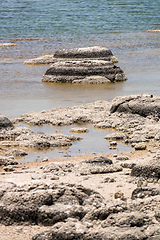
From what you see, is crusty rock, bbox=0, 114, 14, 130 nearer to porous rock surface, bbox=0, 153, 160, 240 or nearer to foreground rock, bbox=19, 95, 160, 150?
foreground rock, bbox=19, 95, 160, 150

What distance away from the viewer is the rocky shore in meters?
3.65

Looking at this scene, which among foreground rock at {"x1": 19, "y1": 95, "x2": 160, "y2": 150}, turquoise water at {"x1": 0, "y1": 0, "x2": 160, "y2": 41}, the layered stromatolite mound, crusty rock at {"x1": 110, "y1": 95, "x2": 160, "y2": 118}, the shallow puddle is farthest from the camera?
turquoise water at {"x1": 0, "y1": 0, "x2": 160, "y2": 41}

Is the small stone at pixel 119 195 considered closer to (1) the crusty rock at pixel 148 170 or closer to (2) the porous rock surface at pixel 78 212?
(2) the porous rock surface at pixel 78 212

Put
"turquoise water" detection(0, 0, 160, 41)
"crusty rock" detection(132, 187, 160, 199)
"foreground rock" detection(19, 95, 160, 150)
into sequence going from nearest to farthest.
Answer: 1. "crusty rock" detection(132, 187, 160, 199)
2. "foreground rock" detection(19, 95, 160, 150)
3. "turquoise water" detection(0, 0, 160, 41)

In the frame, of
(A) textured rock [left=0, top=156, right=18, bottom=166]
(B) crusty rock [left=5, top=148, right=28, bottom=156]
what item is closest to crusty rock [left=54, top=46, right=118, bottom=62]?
(B) crusty rock [left=5, top=148, right=28, bottom=156]

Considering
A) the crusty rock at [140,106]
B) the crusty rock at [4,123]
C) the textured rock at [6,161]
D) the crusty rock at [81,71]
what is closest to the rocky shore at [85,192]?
the crusty rock at [4,123]

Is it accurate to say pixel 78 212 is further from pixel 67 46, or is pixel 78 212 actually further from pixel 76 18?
pixel 76 18

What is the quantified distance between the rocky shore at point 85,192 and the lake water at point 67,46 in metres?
2.69

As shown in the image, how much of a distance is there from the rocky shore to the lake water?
269cm

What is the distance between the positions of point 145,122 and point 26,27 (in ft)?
131

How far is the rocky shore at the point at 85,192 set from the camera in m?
3.65

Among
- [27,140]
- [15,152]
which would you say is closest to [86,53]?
[27,140]

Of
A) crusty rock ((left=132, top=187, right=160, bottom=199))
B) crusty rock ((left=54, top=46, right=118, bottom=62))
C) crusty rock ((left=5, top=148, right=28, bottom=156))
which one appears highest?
crusty rock ((left=132, top=187, right=160, bottom=199))

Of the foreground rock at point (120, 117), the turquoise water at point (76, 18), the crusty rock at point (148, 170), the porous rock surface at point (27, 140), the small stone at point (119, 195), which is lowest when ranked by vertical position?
the turquoise water at point (76, 18)
